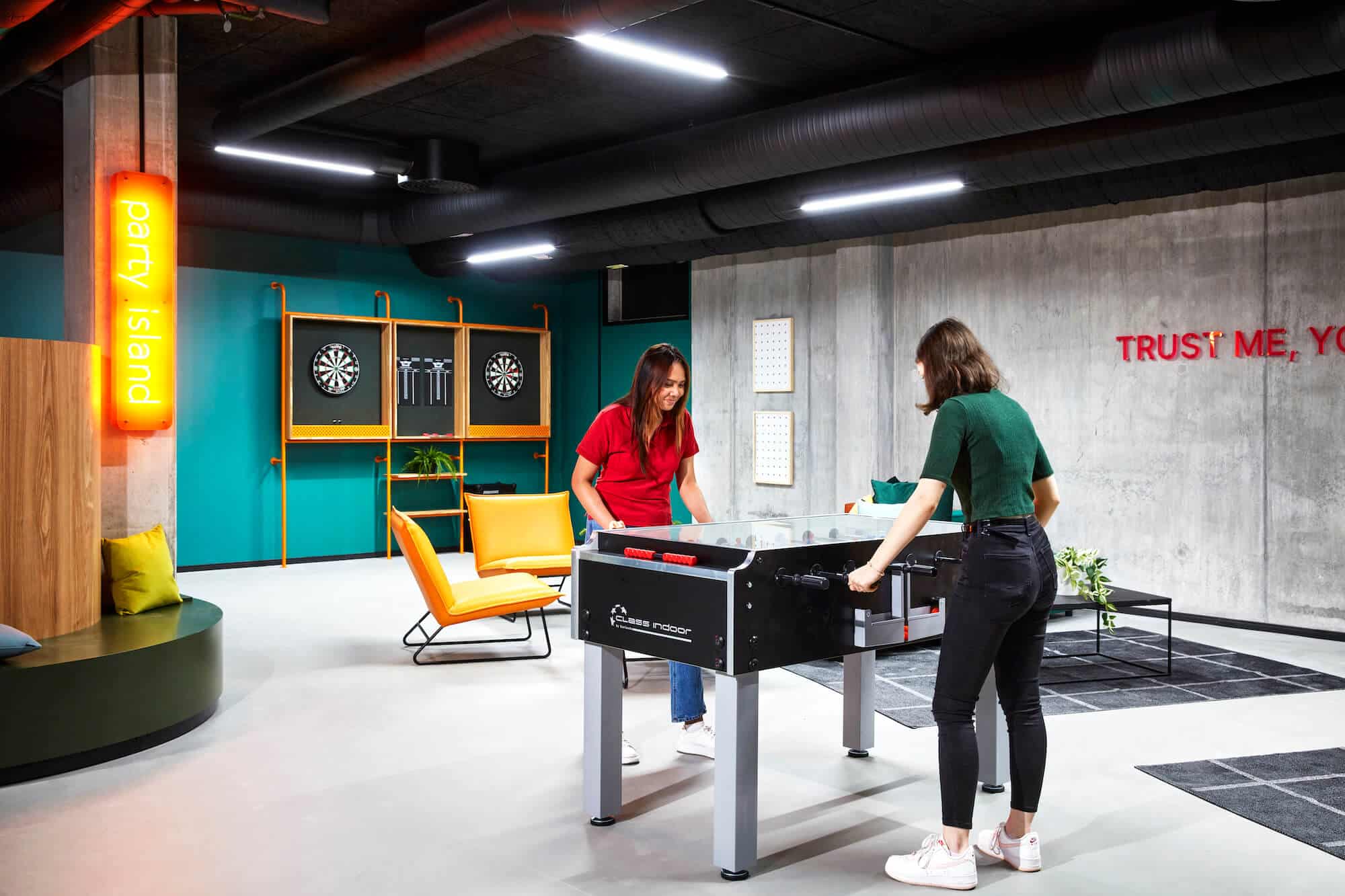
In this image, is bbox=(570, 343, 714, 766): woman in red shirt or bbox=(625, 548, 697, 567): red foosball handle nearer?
bbox=(625, 548, 697, 567): red foosball handle

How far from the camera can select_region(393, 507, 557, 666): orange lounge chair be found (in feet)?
20.3

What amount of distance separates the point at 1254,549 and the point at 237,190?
8870 millimetres

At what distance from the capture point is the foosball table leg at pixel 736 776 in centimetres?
331

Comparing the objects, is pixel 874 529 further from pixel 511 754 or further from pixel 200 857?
pixel 200 857

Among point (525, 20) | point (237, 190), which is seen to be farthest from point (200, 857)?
point (237, 190)

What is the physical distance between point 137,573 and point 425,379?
21.3 feet

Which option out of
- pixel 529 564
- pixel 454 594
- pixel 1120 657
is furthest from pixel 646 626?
pixel 1120 657

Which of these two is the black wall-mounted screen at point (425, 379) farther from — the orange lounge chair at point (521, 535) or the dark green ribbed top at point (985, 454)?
the dark green ribbed top at point (985, 454)

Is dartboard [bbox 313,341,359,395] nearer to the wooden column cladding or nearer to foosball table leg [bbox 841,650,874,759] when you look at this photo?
the wooden column cladding

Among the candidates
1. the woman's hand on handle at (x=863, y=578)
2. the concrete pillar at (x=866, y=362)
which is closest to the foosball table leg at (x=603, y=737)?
the woman's hand on handle at (x=863, y=578)

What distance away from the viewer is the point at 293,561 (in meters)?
10.9

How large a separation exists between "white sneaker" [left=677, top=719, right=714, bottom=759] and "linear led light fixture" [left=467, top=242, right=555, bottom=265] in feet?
20.6

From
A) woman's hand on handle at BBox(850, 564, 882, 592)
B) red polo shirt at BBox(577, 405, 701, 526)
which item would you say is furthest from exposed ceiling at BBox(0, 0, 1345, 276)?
woman's hand on handle at BBox(850, 564, 882, 592)

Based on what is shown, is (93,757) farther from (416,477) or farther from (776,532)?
(416,477)
